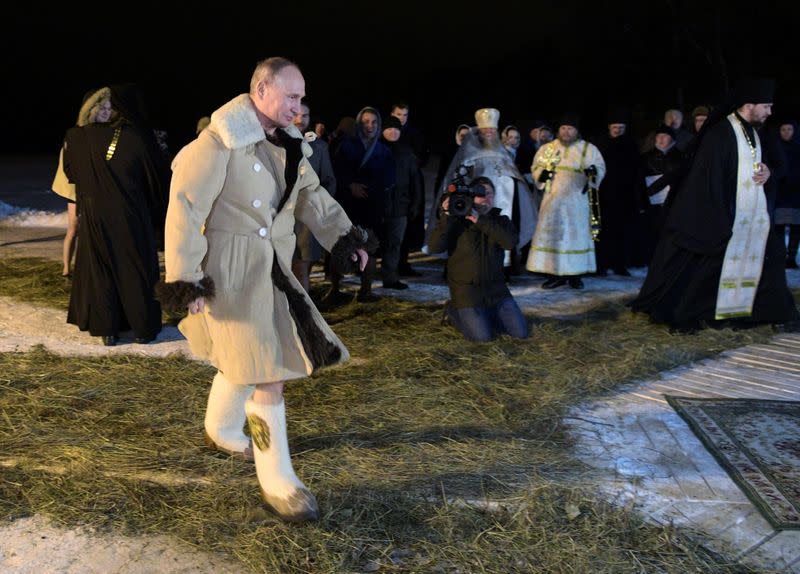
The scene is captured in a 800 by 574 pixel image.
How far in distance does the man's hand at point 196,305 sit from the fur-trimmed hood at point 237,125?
0.59m

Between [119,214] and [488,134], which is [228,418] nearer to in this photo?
[119,214]

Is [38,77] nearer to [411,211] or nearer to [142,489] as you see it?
[411,211]

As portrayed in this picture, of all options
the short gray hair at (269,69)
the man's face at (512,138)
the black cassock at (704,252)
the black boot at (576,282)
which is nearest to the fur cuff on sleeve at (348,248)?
the short gray hair at (269,69)

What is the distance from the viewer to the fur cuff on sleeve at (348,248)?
12.5 ft

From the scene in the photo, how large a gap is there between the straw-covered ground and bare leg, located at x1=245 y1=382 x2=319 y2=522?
0.09 m

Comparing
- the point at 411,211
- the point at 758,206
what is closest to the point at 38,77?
the point at 411,211

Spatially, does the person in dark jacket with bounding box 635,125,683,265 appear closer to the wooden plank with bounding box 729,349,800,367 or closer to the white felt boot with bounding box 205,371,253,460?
the wooden plank with bounding box 729,349,800,367

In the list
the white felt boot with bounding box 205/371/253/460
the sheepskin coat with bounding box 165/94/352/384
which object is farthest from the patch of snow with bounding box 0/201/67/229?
the sheepskin coat with bounding box 165/94/352/384

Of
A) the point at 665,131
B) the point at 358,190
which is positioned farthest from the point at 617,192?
the point at 358,190

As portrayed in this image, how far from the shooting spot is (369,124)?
810 cm

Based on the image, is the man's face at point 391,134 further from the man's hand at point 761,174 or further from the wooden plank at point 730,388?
the wooden plank at point 730,388

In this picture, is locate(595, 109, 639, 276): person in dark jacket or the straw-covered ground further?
locate(595, 109, 639, 276): person in dark jacket

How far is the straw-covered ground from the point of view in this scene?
10.8 ft

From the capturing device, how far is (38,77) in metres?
33.2
